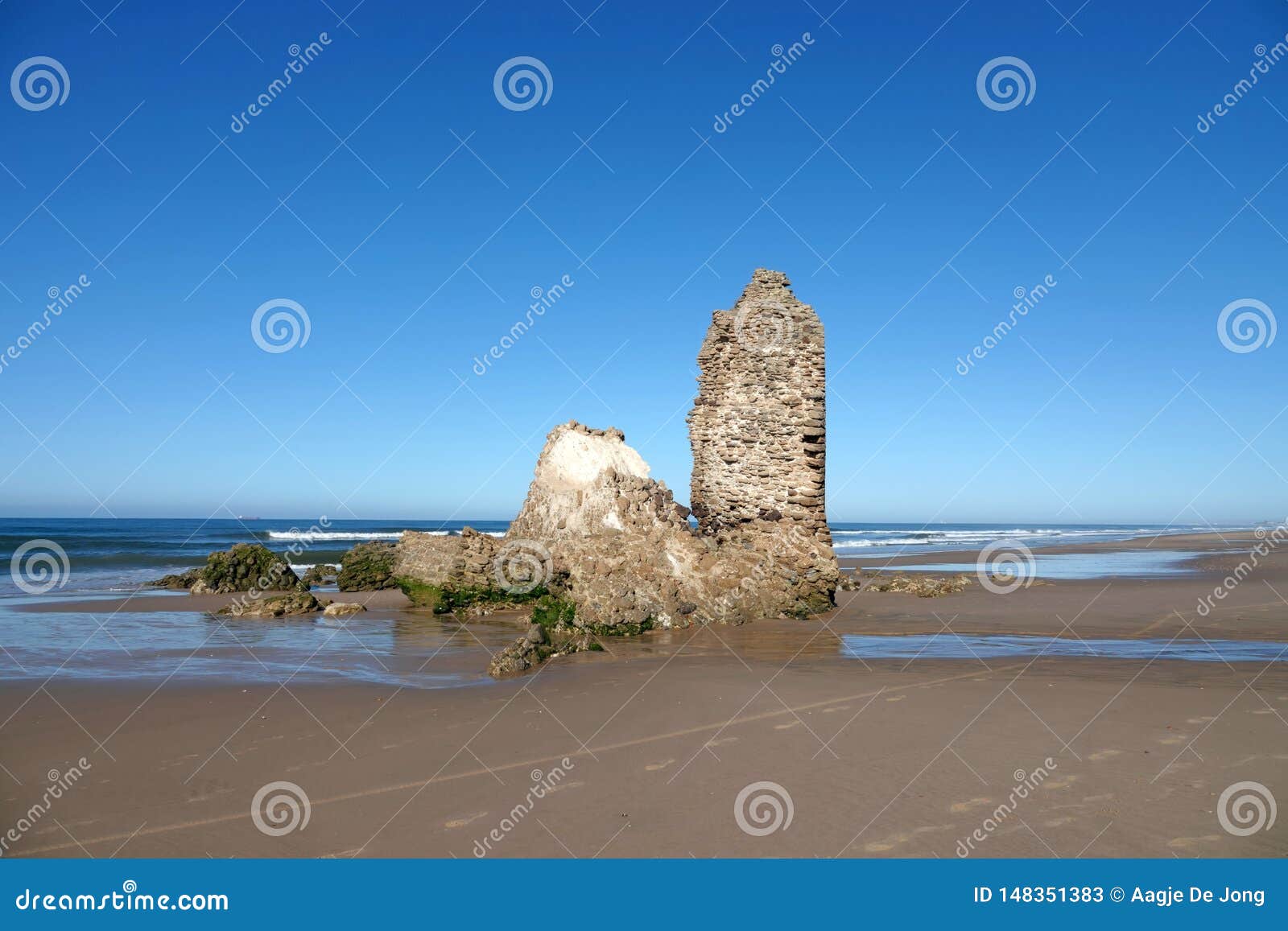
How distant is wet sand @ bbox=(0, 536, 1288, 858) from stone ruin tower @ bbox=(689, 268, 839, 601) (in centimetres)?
403

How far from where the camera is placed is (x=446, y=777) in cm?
581

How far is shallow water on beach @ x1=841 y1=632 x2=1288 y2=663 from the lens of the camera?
10.4 meters

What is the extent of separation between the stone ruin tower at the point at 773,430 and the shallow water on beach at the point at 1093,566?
1302cm

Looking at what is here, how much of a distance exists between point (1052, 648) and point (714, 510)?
248 inches

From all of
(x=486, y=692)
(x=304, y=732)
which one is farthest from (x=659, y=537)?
(x=304, y=732)

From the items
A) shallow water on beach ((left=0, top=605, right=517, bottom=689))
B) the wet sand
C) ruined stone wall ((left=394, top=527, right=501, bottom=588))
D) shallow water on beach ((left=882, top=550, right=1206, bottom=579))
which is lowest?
the wet sand

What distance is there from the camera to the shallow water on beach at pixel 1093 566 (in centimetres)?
2503

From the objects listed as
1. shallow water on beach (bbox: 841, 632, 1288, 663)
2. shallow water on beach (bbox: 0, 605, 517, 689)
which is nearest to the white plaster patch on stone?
shallow water on beach (bbox: 0, 605, 517, 689)

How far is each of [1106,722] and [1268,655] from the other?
5258 mm

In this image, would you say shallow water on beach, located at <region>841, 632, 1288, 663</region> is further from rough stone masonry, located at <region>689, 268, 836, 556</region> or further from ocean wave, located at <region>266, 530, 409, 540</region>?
ocean wave, located at <region>266, 530, 409, 540</region>

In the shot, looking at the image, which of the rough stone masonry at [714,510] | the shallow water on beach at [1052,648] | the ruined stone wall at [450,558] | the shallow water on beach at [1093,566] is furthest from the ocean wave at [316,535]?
the shallow water on beach at [1052,648]

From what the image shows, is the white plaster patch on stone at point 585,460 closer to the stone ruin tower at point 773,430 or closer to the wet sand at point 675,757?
the stone ruin tower at point 773,430

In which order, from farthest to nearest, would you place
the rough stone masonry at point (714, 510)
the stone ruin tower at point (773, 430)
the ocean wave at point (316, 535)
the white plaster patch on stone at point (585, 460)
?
the ocean wave at point (316, 535)
the white plaster patch on stone at point (585, 460)
the stone ruin tower at point (773, 430)
the rough stone masonry at point (714, 510)

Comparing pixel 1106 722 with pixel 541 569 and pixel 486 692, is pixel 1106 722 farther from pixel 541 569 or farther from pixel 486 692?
pixel 541 569
